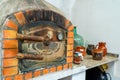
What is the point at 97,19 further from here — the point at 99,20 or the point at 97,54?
the point at 97,54

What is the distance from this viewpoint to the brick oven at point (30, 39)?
1.11 meters

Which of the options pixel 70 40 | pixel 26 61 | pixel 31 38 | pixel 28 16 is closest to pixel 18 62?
pixel 26 61

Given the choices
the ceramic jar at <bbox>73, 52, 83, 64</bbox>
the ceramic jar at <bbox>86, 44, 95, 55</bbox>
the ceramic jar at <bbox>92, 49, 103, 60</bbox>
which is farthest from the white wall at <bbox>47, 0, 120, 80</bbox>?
the ceramic jar at <bbox>73, 52, 83, 64</bbox>

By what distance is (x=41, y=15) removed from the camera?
126 centimetres

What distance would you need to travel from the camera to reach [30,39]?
117 centimetres

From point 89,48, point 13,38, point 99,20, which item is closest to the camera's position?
point 13,38

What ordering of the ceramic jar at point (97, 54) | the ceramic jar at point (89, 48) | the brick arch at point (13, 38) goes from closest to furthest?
1. the brick arch at point (13, 38)
2. the ceramic jar at point (97, 54)
3. the ceramic jar at point (89, 48)

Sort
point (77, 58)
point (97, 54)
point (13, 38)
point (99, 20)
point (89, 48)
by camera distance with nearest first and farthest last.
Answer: point (13, 38), point (77, 58), point (97, 54), point (89, 48), point (99, 20)

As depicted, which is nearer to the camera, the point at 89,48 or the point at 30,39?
the point at 30,39

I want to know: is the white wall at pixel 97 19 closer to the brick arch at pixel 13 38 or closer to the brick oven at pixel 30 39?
the brick oven at pixel 30 39

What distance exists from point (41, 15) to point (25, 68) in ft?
1.22

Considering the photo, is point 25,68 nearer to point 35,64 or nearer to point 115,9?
point 35,64

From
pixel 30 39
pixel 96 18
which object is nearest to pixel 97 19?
pixel 96 18

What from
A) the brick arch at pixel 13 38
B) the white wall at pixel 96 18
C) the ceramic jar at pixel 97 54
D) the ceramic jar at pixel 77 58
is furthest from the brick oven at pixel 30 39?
the white wall at pixel 96 18
